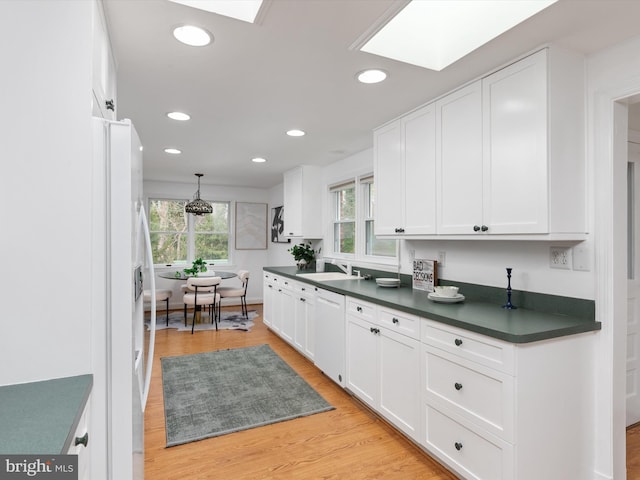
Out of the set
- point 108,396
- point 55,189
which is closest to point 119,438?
point 108,396

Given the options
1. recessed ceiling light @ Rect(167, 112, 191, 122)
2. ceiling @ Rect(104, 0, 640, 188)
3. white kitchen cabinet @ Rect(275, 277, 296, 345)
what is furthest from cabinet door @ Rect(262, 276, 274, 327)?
recessed ceiling light @ Rect(167, 112, 191, 122)

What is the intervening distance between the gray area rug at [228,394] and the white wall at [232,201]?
2874mm

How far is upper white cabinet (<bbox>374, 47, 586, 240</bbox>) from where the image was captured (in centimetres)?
186

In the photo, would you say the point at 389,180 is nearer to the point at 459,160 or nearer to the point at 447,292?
the point at 459,160

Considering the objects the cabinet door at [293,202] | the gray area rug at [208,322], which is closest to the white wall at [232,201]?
the gray area rug at [208,322]

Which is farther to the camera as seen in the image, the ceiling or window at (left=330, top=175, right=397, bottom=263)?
window at (left=330, top=175, right=397, bottom=263)

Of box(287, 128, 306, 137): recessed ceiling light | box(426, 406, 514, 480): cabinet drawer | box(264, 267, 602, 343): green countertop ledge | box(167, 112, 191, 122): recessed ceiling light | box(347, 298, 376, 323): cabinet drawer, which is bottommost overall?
box(426, 406, 514, 480): cabinet drawer

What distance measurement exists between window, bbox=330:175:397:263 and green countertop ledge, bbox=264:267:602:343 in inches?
47.0

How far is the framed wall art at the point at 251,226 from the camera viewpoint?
7.15 metres

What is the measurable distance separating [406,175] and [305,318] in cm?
191

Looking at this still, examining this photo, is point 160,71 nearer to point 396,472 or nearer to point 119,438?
point 119,438

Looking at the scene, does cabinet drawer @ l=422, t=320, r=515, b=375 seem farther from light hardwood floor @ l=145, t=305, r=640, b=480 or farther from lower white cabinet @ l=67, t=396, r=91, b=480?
lower white cabinet @ l=67, t=396, r=91, b=480

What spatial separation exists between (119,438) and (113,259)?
2.17 feet

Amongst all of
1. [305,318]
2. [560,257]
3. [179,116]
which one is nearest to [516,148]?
[560,257]
